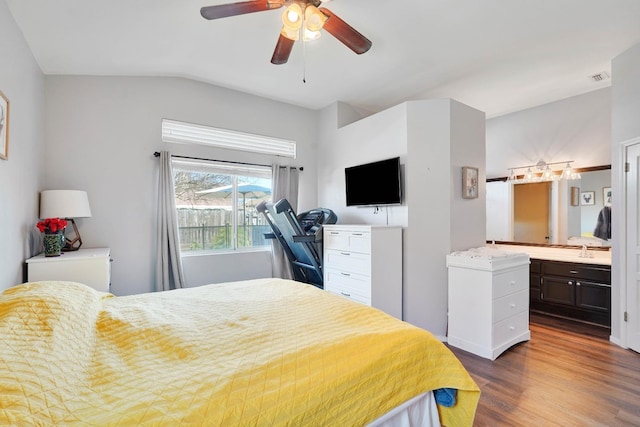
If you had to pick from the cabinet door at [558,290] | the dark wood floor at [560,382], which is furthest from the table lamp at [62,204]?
the cabinet door at [558,290]

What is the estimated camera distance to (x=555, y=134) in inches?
156

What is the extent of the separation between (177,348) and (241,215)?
9.13ft

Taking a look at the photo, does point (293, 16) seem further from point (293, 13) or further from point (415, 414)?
point (415, 414)

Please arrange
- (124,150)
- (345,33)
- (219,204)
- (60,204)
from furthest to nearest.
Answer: (219,204) → (124,150) → (60,204) → (345,33)

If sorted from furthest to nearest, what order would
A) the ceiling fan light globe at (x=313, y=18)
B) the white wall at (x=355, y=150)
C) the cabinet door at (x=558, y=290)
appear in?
the cabinet door at (x=558, y=290), the white wall at (x=355, y=150), the ceiling fan light globe at (x=313, y=18)

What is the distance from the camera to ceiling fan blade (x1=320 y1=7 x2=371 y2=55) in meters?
1.86

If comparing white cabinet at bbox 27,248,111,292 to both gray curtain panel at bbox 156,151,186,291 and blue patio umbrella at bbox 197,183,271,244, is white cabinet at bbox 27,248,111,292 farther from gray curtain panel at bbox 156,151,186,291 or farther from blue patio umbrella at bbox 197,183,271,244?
blue patio umbrella at bbox 197,183,271,244

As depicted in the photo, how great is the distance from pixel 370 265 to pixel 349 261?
285 mm

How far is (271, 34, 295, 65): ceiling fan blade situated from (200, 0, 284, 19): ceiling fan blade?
0.22 metres

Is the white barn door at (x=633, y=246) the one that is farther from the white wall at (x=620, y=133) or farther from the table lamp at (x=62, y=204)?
the table lamp at (x=62, y=204)

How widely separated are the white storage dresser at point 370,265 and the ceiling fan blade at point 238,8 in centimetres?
196

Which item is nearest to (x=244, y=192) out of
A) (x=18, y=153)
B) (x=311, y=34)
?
(x=18, y=153)

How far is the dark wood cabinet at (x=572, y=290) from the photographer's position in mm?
3237

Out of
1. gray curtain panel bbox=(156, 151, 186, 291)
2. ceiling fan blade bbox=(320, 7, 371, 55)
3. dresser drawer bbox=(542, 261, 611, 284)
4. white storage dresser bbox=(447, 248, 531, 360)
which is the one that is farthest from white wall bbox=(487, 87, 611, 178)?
gray curtain panel bbox=(156, 151, 186, 291)
